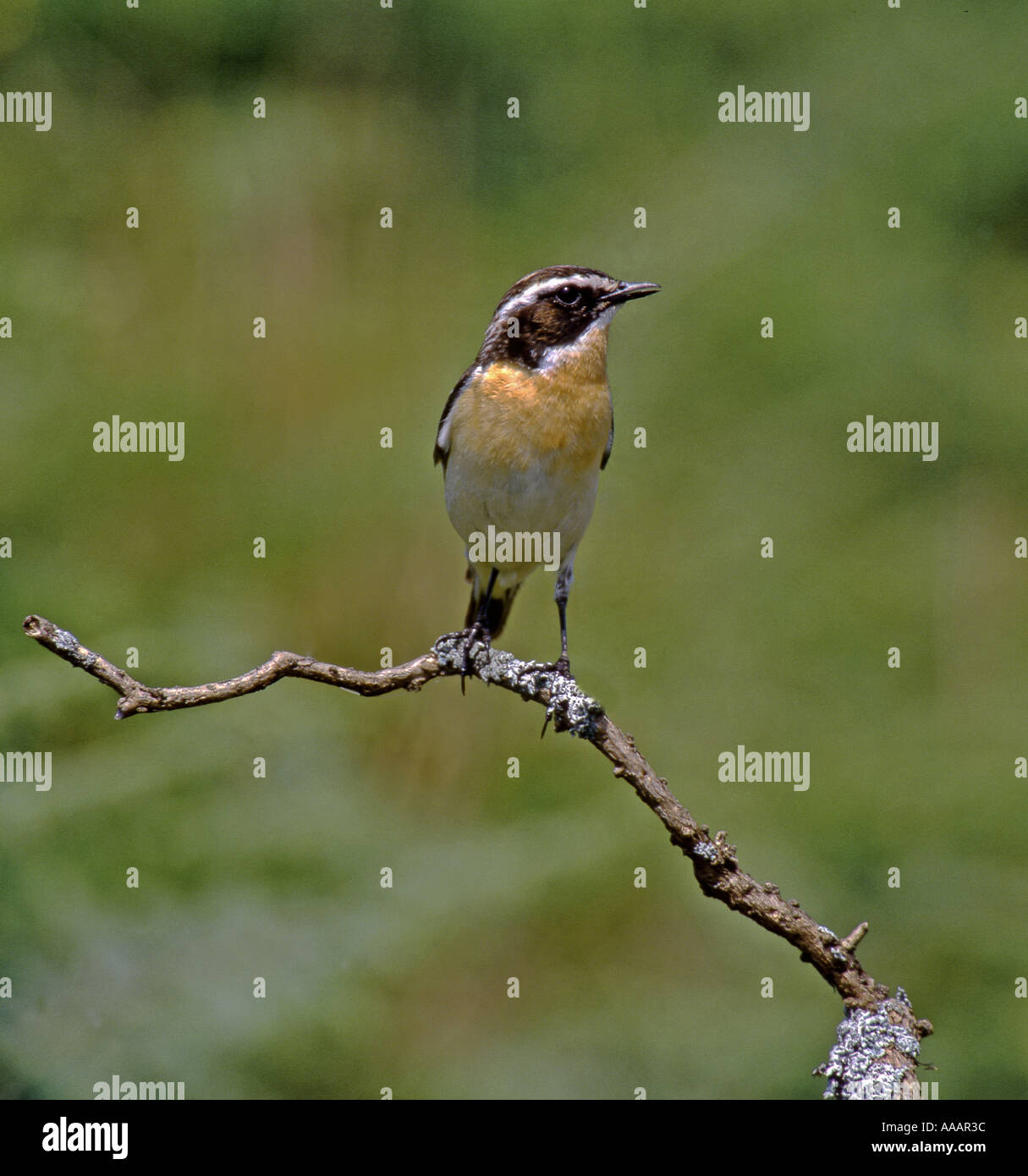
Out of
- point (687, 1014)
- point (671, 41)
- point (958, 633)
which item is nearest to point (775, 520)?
point (958, 633)

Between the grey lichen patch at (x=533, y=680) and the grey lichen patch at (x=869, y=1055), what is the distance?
1192 millimetres

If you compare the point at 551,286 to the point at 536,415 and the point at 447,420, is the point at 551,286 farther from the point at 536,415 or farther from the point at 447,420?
the point at 447,420

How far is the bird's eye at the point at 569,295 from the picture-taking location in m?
5.36

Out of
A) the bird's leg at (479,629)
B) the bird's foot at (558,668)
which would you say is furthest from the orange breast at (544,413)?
the bird's foot at (558,668)

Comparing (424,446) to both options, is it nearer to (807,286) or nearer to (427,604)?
(427,604)

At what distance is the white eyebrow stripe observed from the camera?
5.36 metres

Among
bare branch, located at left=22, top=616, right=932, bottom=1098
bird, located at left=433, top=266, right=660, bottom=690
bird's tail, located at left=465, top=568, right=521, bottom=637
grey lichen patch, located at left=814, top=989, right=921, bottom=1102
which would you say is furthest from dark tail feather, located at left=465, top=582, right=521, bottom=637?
grey lichen patch, located at left=814, top=989, right=921, bottom=1102

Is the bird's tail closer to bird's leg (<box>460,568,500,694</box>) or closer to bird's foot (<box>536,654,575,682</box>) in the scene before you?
bird's leg (<box>460,568,500,694</box>)

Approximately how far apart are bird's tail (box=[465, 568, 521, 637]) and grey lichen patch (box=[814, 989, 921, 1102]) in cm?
326

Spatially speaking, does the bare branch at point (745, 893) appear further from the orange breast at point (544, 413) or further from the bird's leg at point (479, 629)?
the orange breast at point (544, 413)

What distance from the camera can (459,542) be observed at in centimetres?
745

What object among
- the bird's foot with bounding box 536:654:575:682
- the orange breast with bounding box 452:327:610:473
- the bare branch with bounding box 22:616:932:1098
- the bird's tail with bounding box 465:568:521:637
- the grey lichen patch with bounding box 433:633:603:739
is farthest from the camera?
the bird's tail with bounding box 465:568:521:637

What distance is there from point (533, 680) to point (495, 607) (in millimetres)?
1995

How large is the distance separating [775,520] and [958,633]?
1.42 meters
